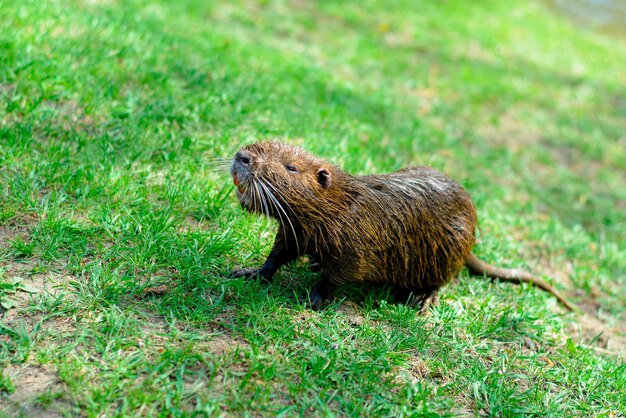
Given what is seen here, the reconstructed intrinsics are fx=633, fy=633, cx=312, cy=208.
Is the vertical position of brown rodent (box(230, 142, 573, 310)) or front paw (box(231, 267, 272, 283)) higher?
brown rodent (box(230, 142, 573, 310))

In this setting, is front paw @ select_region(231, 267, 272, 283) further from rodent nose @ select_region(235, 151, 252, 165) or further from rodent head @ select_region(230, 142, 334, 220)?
rodent nose @ select_region(235, 151, 252, 165)

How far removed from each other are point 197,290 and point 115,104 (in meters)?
2.19

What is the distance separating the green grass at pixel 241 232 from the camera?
3096mm

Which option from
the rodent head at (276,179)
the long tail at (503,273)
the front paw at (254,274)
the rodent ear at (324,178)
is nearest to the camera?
the rodent head at (276,179)

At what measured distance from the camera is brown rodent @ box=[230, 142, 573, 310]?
11.6 feet

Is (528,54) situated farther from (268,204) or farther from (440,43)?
(268,204)

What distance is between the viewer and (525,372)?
3758mm

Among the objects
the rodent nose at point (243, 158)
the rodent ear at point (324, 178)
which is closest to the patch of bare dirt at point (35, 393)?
the rodent nose at point (243, 158)

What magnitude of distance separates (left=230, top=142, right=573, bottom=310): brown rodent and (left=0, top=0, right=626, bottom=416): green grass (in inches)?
8.6

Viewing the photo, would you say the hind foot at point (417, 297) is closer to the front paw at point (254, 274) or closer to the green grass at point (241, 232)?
the green grass at point (241, 232)

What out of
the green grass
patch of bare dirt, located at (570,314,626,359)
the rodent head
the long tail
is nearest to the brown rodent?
the rodent head

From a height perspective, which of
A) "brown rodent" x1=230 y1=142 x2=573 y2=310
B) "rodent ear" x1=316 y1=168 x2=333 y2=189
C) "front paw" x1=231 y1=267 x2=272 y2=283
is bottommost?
"front paw" x1=231 y1=267 x2=272 y2=283

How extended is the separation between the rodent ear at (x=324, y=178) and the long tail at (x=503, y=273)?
4.76 feet

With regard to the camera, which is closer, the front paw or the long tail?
the front paw
